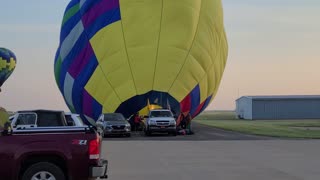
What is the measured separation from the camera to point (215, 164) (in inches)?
644

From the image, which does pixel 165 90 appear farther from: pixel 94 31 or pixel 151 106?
pixel 94 31

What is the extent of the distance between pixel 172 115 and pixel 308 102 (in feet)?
178

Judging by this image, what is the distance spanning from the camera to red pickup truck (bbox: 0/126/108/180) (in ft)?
31.4

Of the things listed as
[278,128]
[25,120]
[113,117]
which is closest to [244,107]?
[278,128]

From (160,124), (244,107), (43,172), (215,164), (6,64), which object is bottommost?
(215,164)

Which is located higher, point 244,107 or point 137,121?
point 244,107

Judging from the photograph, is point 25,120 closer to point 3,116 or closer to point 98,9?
point 3,116

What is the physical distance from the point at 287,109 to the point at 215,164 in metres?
70.5

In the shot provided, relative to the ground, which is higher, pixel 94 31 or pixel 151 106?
pixel 94 31

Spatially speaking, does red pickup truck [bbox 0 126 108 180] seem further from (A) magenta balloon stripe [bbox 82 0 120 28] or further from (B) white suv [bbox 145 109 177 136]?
(A) magenta balloon stripe [bbox 82 0 120 28]

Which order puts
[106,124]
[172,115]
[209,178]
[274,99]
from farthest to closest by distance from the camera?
[274,99]
[172,115]
[106,124]
[209,178]

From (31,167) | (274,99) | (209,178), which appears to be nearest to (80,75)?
(209,178)

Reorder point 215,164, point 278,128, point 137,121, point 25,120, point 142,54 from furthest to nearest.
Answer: point 278,128
point 137,121
point 142,54
point 215,164
point 25,120

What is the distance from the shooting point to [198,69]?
3625 cm
